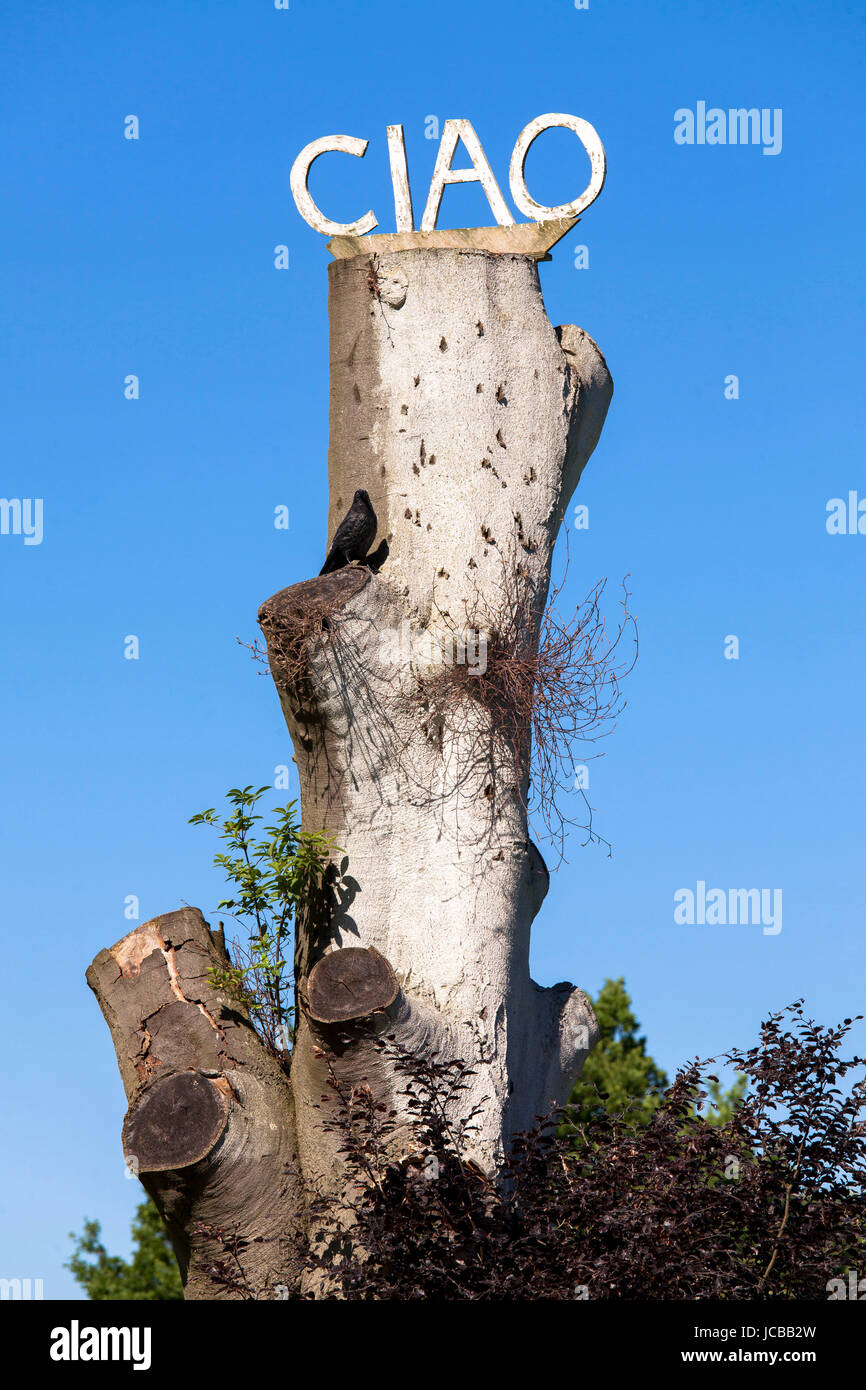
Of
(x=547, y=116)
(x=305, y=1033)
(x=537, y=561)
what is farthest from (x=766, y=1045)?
(x=547, y=116)

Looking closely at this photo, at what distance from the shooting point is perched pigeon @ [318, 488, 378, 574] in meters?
6.76

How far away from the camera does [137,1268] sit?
63.5 feet

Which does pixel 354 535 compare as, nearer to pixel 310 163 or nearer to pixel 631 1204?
pixel 310 163

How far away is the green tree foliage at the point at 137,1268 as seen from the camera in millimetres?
18812

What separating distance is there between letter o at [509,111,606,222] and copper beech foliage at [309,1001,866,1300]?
4162 millimetres

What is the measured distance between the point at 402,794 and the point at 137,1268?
49.8ft

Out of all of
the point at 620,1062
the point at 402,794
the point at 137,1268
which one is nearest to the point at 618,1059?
the point at 620,1062

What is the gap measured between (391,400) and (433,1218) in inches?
150

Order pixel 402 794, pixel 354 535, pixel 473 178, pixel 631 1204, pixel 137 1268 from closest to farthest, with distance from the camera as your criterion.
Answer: pixel 631 1204 → pixel 402 794 → pixel 354 535 → pixel 473 178 → pixel 137 1268

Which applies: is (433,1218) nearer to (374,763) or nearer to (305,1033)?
(305,1033)

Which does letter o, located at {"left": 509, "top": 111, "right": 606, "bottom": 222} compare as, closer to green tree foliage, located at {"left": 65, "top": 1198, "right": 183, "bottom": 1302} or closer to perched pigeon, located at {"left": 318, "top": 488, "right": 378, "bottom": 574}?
perched pigeon, located at {"left": 318, "top": 488, "right": 378, "bottom": 574}

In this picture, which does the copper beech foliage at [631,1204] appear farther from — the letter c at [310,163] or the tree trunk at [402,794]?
the letter c at [310,163]
